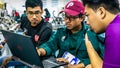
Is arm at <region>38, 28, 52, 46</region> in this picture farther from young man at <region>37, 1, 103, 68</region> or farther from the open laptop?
the open laptop

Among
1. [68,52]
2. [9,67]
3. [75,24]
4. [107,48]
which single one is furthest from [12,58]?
[107,48]

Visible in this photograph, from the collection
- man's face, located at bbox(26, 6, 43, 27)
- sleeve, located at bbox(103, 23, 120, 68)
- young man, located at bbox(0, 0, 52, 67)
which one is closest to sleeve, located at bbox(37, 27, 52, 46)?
young man, located at bbox(0, 0, 52, 67)

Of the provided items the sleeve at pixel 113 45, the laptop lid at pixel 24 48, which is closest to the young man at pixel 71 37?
the laptop lid at pixel 24 48

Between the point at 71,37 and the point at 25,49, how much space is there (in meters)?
0.58

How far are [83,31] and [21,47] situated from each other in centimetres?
63

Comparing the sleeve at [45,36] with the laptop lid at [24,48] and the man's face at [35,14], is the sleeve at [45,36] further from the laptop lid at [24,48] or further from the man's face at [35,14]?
the laptop lid at [24,48]

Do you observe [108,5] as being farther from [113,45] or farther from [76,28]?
[76,28]

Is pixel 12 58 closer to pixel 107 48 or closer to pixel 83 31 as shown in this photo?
pixel 83 31

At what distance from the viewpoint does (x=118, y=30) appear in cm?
96

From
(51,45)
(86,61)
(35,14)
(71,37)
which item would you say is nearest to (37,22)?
(35,14)

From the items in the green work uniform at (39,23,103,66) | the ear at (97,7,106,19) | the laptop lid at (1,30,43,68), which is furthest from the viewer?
the green work uniform at (39,23,103,66)

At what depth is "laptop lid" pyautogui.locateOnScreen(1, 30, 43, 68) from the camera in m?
1.45

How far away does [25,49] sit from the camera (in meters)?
1.55

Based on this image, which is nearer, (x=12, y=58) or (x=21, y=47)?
(x=21, y=47)
